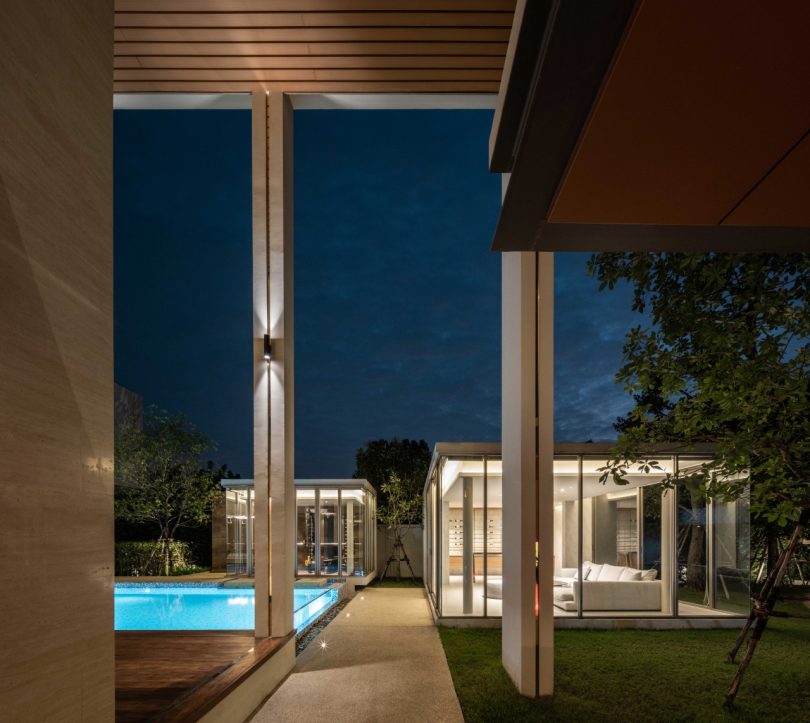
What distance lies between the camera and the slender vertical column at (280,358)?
20.2ft

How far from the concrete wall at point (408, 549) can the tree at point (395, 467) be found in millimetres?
1079

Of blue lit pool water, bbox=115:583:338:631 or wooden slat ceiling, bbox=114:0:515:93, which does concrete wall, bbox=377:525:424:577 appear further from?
wooden slat ceiling, bbox=114:0:515:93

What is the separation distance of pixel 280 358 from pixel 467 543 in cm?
491

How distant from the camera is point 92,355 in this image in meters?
2.13

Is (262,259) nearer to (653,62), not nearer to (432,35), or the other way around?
(432,35)

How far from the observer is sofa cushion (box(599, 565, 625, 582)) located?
9531mm

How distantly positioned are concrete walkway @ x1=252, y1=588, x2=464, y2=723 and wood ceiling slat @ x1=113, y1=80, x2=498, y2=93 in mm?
5525

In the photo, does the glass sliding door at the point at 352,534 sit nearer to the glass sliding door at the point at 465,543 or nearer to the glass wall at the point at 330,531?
the glass wall at the point at 330,531

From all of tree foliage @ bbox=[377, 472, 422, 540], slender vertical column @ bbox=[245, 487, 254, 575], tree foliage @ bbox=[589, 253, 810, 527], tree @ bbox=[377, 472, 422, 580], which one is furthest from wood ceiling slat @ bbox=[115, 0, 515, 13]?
tree foliage @ bbox=[377, 472, 422, 540]

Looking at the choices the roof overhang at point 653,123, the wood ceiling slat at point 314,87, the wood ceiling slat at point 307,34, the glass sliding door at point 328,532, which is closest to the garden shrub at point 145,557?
the glass sliding door at point 328,532

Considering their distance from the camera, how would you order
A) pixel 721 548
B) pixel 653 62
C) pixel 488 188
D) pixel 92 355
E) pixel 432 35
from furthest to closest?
1. pixel 488 188
2. pixel 721 548
3. pixel 432 35
4. pixel 92 355
5. pixel 653 62

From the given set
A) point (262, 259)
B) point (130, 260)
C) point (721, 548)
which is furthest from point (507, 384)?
point (130, 260)

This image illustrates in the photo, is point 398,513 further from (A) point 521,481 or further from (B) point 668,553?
(A) point 521,481

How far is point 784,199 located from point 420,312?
63770mm
